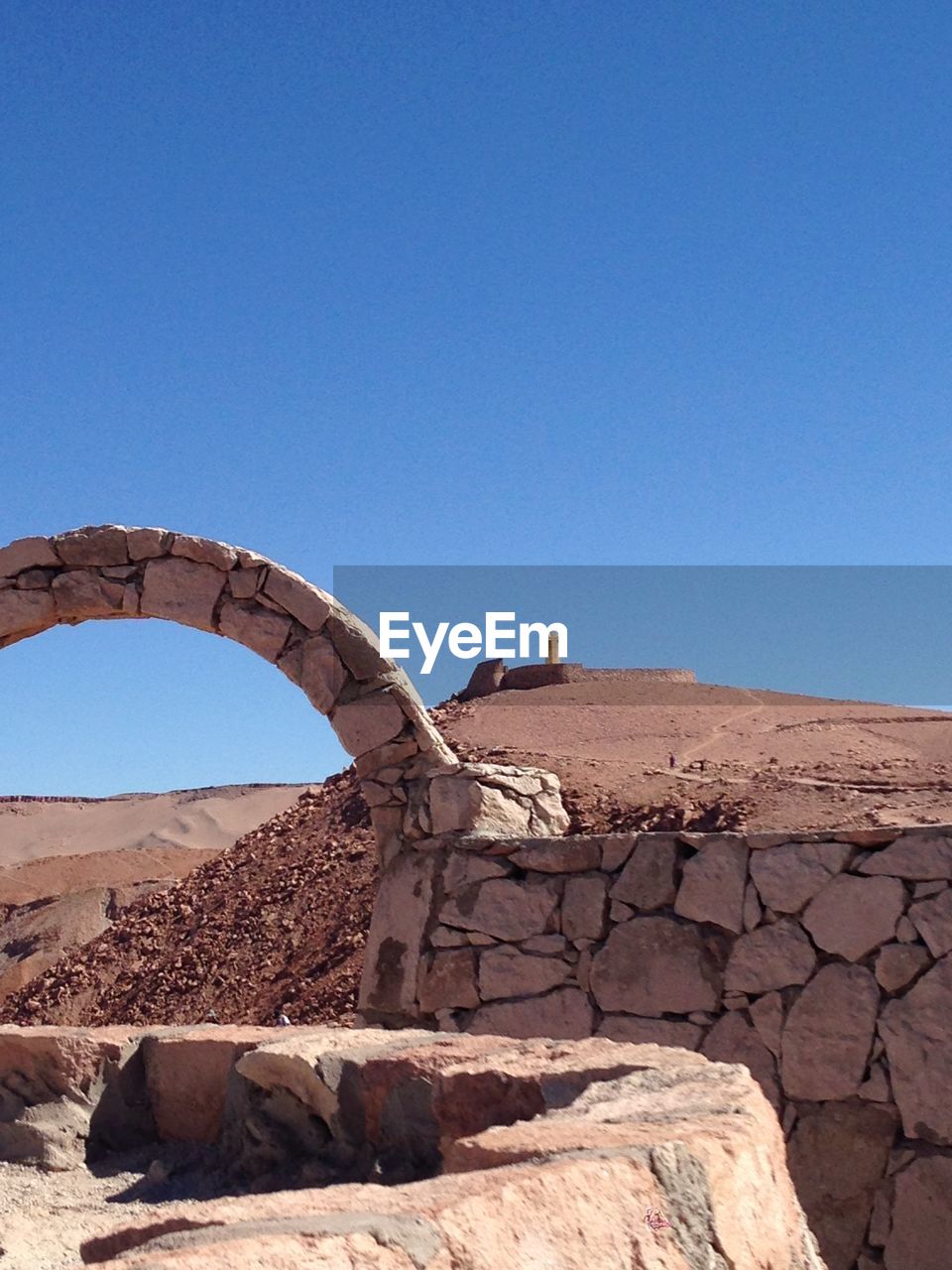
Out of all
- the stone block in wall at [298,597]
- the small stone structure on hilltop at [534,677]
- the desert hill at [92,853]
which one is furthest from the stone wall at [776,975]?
the small stone structure on hilltop at [534,677]

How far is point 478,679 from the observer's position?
1236 inches

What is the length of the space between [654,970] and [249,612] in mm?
3194

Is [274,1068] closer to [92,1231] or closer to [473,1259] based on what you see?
[92,1231]

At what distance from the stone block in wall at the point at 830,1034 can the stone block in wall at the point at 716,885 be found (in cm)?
42

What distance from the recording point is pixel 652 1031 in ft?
18.9

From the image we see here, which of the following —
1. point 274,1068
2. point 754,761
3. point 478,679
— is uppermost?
point 478,679

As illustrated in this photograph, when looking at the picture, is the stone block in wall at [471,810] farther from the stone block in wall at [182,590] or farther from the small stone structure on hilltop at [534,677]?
the small stone structure on hilltop at [534,677]

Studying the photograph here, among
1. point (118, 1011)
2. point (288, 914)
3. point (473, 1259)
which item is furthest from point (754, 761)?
point (473, 1259)

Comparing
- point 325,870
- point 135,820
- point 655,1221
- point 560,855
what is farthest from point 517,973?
point 135,820

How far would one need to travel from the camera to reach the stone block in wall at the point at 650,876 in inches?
232

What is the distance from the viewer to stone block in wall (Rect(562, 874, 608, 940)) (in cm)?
607

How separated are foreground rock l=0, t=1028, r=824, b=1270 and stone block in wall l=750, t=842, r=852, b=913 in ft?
7.41

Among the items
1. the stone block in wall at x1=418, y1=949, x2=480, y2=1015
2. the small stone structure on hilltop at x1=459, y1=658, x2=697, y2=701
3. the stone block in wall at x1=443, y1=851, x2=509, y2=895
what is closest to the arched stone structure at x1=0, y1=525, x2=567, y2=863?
the stone block in wall at x1=443, y1=851, x2=509, y2=895

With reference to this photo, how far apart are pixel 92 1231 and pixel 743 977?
3151 millimetres
